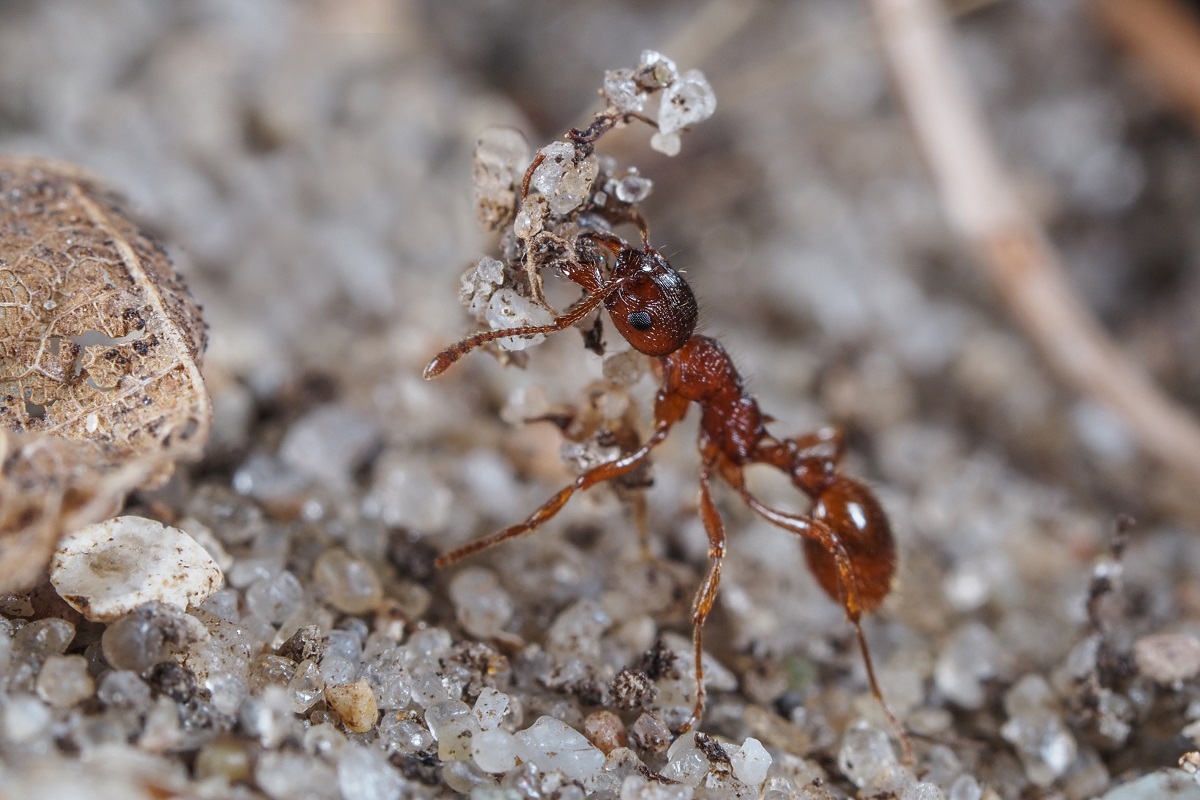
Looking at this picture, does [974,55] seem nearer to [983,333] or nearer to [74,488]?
[983,333]

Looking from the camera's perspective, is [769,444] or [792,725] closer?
[792,725]

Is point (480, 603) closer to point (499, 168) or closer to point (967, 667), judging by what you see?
point (499, 168)

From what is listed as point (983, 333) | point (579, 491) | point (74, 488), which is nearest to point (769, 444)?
point (579, 491)

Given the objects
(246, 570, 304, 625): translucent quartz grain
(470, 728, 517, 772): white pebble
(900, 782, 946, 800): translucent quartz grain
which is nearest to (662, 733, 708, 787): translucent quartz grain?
(470, 728, 517, 772): white pebble

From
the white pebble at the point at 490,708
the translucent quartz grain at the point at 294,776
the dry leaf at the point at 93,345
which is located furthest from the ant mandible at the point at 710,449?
the translucent quartz grain at the point at 294,776

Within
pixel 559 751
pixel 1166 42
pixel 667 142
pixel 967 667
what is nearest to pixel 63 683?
pixel 559 751

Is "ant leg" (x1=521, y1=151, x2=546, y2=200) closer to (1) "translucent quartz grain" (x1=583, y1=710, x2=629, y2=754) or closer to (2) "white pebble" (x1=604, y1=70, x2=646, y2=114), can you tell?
(2) "white pebble" (x1=604, y1=70, x2=646, y2=114)

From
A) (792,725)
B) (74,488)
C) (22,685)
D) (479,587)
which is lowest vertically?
(22,685)
